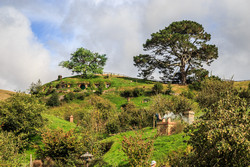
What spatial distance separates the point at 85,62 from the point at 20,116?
55211mm

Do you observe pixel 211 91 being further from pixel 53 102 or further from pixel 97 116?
pixel 53 102

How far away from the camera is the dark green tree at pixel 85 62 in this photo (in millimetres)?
79125

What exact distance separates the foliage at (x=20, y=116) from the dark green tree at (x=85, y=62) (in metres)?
49.7

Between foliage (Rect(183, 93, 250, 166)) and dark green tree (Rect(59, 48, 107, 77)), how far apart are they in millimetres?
68943

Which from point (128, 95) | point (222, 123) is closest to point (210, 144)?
point (222, 123)

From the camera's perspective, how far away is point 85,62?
8188 centimetres

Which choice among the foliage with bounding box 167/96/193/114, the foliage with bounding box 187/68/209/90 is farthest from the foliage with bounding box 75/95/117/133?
the foliage with bounding box 187/68/209/90

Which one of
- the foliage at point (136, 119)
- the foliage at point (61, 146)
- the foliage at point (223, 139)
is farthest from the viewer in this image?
the foliage at point (136, 119)

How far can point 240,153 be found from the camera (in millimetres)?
9633

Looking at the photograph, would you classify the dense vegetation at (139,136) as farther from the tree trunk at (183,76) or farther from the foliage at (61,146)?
the tree trunk at (183,76)

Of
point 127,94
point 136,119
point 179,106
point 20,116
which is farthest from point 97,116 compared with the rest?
point 127,94

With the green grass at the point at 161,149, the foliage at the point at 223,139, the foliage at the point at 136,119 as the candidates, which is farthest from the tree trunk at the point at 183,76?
the foliage at the point at 223,139

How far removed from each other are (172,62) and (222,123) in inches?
2482

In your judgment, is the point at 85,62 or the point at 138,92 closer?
the point at 138,92
